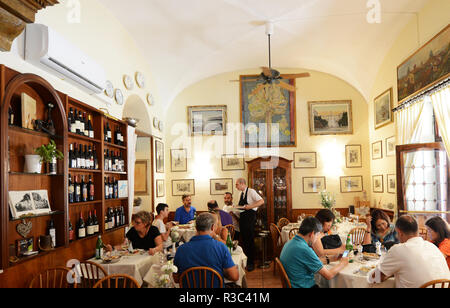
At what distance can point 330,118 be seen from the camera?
932 cm

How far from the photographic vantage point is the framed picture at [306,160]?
9.27 metres

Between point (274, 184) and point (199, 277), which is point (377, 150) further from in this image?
point (199, 277)

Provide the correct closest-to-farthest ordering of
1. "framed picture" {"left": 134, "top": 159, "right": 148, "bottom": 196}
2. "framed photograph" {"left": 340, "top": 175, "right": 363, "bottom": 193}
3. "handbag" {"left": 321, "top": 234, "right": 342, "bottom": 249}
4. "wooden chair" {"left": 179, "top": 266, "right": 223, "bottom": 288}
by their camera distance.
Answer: "wooden chair" {"left": 179, "top": 266, "right": 223, "bottom": 288}, "handbag" {"left": 321, "top": 234, "right": 342, "bottom": 249}, "framed picture" {"left": 134, "top": 159, "right": 148, "bottom": 196}, "framed photograph" {"left": 340, "top": 175, "right": 363, "bottom": 193}

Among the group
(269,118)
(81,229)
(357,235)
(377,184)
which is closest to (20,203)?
(81,229)

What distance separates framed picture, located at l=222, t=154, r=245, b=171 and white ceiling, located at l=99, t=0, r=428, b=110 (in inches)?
91.3

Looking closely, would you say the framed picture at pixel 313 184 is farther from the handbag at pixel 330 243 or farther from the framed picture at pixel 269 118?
the handbag at pixel 330 243

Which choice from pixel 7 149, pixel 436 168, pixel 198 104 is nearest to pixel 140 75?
pixel 198 104

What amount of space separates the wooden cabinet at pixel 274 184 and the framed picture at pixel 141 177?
2683mm

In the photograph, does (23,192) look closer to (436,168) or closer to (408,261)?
(408,261)

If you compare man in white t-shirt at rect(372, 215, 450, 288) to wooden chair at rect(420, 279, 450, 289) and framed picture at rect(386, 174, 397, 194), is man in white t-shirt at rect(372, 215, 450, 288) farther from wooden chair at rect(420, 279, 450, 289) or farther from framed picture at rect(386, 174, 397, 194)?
framed picture at rect(386, 174, 397, 194)

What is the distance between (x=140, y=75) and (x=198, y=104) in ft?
8.23

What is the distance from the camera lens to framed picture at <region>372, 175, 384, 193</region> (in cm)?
821

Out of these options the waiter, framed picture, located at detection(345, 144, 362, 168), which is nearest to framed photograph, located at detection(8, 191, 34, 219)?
the waiter

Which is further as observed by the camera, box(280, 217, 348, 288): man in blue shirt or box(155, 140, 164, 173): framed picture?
box(155, 140, 164, 173): framed picture
